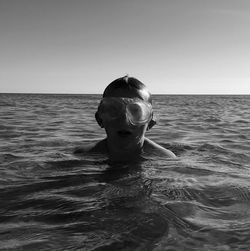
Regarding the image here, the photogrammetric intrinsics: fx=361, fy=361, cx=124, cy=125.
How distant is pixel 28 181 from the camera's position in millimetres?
3438

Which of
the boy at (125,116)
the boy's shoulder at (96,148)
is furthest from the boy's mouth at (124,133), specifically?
the boy's shoulder at (96,148)

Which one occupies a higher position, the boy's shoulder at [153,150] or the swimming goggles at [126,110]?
the swimming goggles at [126,110]

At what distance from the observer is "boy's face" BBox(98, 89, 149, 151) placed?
4.11 meters

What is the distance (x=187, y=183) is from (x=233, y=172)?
0.86 meters

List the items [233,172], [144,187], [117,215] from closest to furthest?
[117,215] → [144,187] → [233,172]

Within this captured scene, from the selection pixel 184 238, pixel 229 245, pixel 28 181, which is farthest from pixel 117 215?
pixel 28 181

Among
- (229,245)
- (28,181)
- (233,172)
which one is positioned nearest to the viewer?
(229,245)

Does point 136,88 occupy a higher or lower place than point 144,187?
higher

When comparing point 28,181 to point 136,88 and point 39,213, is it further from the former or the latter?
point 136,88

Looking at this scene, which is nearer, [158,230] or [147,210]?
[158,230]

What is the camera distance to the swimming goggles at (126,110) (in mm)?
4105

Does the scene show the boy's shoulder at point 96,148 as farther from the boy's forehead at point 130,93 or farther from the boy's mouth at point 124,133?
the boy's forehead at point 130,93

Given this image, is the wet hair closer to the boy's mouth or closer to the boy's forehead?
the boy's forehead

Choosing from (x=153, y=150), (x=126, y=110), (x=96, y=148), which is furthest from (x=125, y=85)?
(x=96, y=148)
